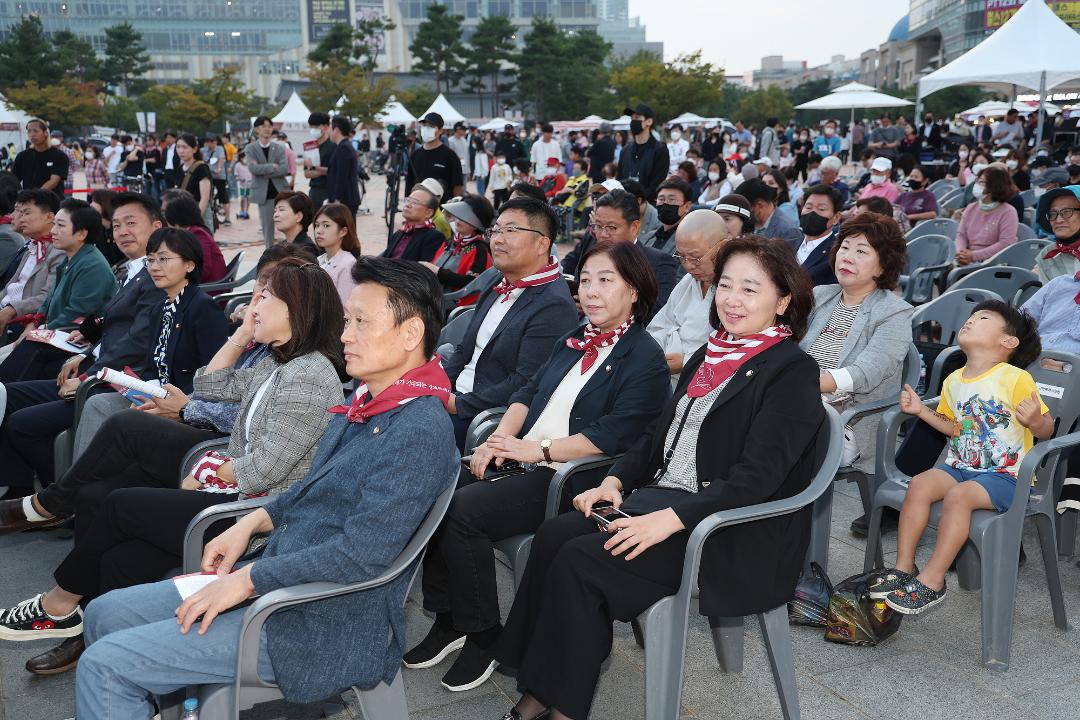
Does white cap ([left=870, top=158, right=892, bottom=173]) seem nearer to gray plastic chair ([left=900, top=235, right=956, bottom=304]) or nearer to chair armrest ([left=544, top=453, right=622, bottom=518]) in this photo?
gray plastic chair ([left=900, top=235, right=956, bottom=304])

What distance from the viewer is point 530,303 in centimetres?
400

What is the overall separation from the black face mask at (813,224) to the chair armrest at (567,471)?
3.15 m

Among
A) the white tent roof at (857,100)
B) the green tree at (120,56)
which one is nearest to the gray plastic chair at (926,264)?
the white tent roof at (857,100)

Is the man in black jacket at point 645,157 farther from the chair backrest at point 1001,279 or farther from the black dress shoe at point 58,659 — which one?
the black dress shoe at point 58,659

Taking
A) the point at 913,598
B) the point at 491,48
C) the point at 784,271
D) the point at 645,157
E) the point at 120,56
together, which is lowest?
the point at 913,598

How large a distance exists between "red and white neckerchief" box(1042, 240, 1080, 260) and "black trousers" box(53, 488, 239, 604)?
4233 mm

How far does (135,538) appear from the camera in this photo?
2.93 meters

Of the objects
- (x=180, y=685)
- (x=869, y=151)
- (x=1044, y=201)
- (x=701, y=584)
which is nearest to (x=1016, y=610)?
(x=701, y=584)

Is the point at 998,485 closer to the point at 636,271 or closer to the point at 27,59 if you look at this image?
the point at 636,271

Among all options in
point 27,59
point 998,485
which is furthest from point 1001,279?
point 27,59

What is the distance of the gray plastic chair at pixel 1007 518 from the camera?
304cm

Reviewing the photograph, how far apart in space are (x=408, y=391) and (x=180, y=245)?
7.76 feet

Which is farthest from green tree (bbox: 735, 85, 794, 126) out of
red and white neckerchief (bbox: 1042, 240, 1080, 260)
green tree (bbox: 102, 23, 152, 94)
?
red and white neckerchief (bbox: 1042, 240, 1080, 260)

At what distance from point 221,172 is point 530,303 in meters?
16.2
